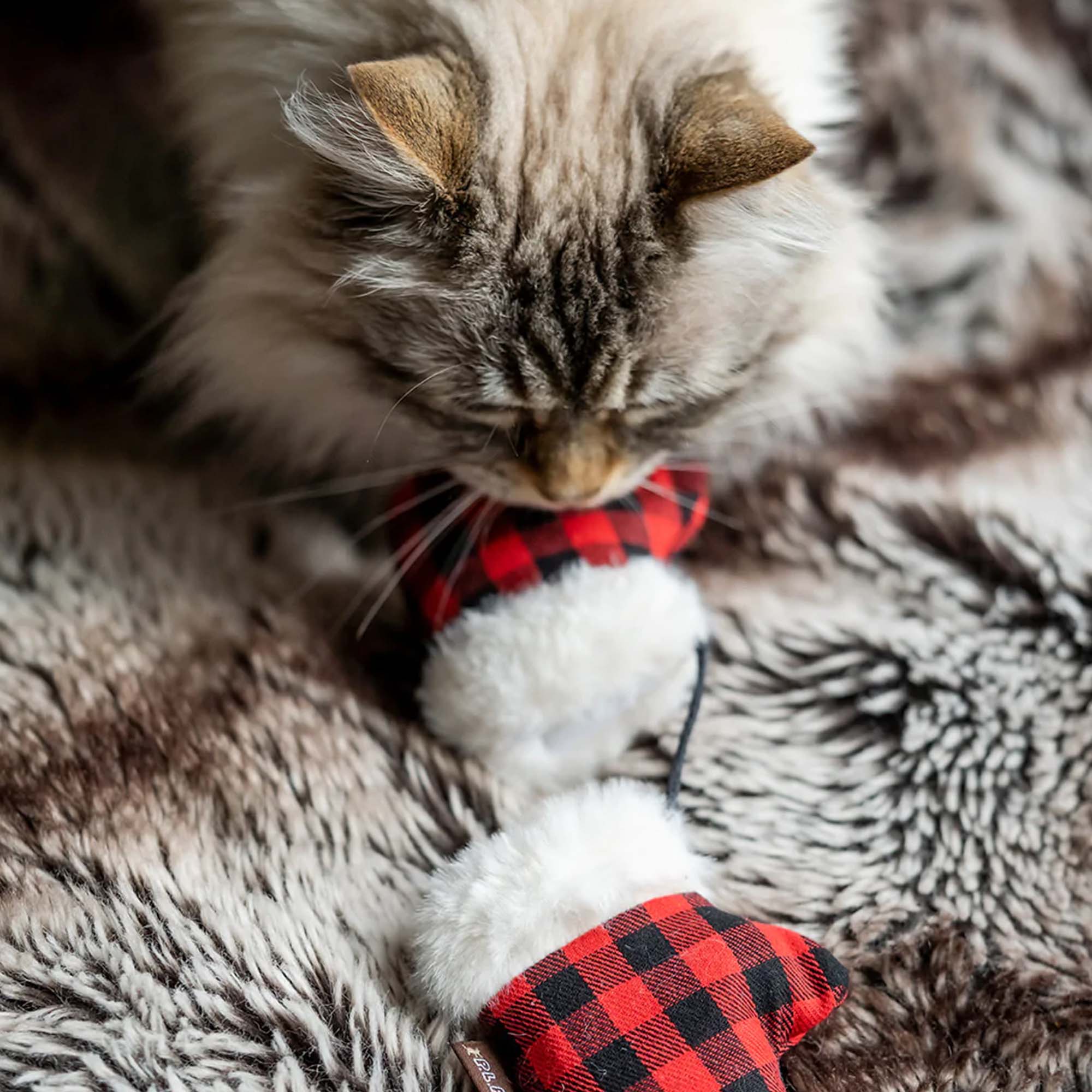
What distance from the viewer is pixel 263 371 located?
1005mm

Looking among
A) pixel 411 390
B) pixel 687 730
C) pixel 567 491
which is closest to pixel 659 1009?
pixel 687 730

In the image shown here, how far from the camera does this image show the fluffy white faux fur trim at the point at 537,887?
696mm

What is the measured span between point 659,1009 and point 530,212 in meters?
0.56

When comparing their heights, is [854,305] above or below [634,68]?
below

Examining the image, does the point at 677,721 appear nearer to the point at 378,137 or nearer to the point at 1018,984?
the point at 1018,984

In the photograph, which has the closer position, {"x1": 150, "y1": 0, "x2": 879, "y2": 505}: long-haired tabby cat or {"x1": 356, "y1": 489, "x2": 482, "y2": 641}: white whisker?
{"x1": 150, "y1": 0, "x2": 879, "y2": 505}: long-haired tabby cat

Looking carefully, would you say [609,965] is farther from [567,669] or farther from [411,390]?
[411,390]

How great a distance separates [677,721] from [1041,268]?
0.74 metres

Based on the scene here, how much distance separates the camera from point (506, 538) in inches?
34.9

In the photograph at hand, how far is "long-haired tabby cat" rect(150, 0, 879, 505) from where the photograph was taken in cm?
74

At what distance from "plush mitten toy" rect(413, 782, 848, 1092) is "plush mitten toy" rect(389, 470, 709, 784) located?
0.09 meters

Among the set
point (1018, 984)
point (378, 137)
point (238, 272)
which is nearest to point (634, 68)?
point (378, 137)

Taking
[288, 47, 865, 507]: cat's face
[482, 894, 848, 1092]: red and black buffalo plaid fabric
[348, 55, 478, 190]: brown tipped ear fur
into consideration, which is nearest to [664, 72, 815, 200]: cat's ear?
[288, 47, 865, 507]: cat's face

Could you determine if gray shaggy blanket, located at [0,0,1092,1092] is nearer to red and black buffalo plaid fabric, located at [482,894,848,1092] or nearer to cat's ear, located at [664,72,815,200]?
red and black buffalo plaid fabric, located at [482,894,848,1092]
